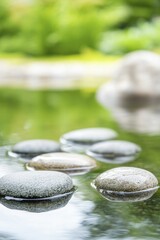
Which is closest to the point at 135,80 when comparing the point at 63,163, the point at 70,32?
the point at 63,163

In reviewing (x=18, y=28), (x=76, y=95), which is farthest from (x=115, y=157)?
(x=18, y=28)

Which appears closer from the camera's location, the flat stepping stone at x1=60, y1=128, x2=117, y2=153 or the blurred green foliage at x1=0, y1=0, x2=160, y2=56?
the flat stepping stone at x1=60, y1=128, x2=117, y2=153

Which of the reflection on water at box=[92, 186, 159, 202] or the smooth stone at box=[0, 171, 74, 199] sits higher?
the smooth stone at box=[0, 171, 74, 199]

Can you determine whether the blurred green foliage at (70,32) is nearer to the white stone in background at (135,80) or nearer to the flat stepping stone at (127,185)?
the white stone in background at (135,80)

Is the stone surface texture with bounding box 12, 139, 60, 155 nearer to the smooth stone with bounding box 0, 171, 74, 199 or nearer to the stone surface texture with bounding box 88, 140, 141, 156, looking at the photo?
the stone surface texture with bounding box 88, 140, 141, 156

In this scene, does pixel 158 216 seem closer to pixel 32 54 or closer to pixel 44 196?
pixel 44 196

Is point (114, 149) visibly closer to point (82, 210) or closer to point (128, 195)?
point (128, 195)

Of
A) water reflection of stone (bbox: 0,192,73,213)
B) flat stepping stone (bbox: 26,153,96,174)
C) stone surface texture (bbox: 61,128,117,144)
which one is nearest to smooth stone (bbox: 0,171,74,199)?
water reflection of stone (bbox: 0,192,73,213)
